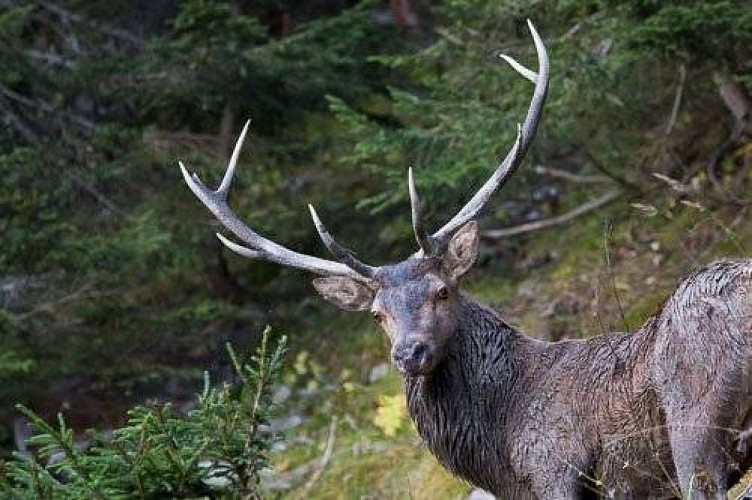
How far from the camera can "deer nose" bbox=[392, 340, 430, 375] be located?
18.9 feet

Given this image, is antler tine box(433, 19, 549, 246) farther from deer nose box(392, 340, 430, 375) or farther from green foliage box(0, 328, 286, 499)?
green foliage box(0, 328, 286, 499)

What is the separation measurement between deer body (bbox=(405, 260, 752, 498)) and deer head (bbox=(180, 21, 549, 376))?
0.67 ft

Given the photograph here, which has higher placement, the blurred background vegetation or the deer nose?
the deer nose

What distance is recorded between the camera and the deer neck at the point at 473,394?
6102 millimetres

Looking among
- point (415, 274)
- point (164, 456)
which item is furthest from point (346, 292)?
point (164, 456)

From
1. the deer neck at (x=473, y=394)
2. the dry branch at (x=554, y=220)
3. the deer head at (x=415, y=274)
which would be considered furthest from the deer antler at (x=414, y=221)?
the dry branch at (x=554, y=220)

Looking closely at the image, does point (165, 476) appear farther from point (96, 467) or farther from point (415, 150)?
point (415, 150)

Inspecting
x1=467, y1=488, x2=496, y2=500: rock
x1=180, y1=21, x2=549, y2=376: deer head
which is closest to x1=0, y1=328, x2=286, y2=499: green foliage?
x1=180, y1=21, x2=549, y2=376: deer head

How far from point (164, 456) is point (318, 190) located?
25.6ft

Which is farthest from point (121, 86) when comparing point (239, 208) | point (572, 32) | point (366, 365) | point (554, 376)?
point (554, 376)

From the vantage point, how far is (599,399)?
570 centimetres

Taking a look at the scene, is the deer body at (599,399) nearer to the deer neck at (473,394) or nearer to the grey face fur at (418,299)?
the deer neck at (473,394)

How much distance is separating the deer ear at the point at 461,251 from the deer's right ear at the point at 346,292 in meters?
0.36

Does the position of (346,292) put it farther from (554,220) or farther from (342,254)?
(554,220)
